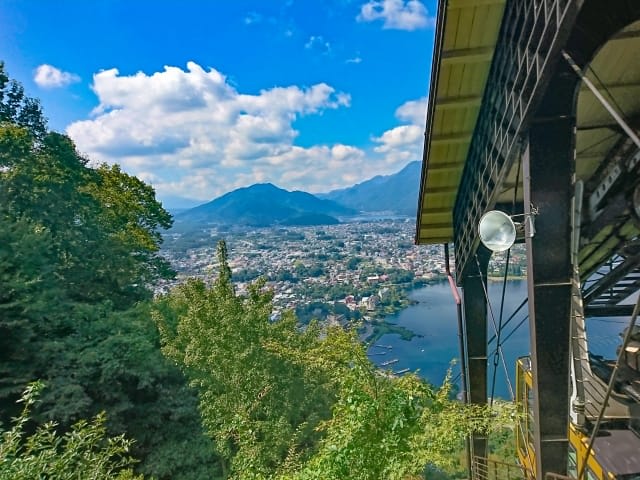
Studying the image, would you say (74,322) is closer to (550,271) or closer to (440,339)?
(550,271)

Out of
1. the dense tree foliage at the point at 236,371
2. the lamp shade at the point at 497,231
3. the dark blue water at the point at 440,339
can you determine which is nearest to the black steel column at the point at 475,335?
the dense tree foliage at the point at 236,371

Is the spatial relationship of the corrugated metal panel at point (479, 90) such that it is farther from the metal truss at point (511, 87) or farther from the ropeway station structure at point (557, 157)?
the metal truss at point (511, 87)

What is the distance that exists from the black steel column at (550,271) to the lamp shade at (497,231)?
0.16 meters

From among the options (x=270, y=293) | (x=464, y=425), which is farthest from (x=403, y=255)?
(x=464, y=425)

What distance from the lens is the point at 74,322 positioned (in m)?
9.01

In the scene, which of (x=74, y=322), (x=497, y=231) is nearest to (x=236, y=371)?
(x=74, y=322)

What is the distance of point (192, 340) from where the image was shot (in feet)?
26.6

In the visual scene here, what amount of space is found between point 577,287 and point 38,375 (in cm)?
914

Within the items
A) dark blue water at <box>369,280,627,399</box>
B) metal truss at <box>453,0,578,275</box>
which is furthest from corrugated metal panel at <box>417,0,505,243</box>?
dark blue water at <box>369,280,627,399</box>

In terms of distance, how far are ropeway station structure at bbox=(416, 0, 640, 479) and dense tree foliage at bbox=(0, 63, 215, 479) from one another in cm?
758

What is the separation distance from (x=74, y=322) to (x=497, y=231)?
9410mm

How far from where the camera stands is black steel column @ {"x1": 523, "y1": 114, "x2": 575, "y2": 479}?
2893 millimetres

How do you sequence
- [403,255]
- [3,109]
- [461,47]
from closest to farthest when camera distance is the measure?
1. [461,47]
2. [3,109]
3. [403,255]

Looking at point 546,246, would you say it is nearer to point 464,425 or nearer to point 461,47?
point 461,47
